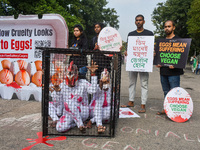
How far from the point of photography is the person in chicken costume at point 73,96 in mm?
2848

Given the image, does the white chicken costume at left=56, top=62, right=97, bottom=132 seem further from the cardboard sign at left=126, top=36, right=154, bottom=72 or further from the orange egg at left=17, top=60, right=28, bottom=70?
the orange egg at left=17, top=60, right=28, bottom=70

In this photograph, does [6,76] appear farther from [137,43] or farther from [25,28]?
[137,43]

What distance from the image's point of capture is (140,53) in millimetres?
3912

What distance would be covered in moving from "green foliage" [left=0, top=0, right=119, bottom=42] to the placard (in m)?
11.7

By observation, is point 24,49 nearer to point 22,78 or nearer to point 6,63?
point 6,63

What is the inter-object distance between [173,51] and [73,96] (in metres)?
2.13

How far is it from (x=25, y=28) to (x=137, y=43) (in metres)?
2.82

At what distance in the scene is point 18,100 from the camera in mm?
4859

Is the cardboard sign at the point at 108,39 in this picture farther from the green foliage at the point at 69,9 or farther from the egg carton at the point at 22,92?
the green foliage at the point at 69,9

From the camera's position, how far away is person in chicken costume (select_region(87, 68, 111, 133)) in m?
2.80

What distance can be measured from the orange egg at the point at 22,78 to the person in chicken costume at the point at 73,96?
2.17m

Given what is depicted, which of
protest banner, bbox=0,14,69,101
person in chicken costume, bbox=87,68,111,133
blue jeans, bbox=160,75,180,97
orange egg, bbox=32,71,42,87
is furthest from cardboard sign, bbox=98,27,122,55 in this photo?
orange egg, bbox=32,71,42,87

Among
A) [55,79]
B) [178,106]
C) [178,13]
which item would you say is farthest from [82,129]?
[178,13]

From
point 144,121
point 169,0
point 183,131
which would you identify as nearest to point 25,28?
point 144,121
